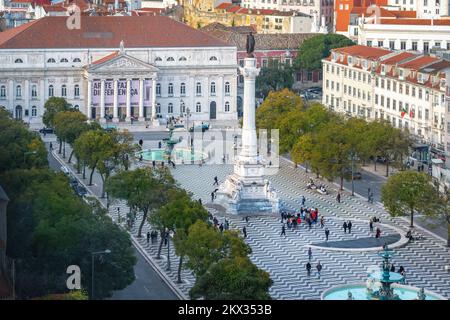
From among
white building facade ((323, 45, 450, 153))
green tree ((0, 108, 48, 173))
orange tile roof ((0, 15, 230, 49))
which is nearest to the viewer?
green tree ((0, 108, 48, 173))

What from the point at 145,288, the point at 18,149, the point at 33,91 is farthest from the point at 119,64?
the point at 145,288

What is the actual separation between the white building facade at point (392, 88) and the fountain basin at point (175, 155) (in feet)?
43.2

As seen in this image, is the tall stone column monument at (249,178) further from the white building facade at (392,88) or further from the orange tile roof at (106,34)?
the orange tile roof at (106,34)

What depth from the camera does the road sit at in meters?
45.2

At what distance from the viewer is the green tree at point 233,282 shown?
Result: 3828cm

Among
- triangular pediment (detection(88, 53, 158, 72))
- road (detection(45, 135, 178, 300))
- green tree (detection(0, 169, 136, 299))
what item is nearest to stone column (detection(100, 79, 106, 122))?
triangular pediment (detection(88, 53, 158, 72))

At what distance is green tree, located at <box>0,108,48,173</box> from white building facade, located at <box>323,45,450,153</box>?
89.7 feet

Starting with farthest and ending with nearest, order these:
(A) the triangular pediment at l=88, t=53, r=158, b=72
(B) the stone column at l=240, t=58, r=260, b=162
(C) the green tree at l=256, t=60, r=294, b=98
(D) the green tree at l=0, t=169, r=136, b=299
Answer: (C) the green tree at l=256, t=60, r=294, b=98
(A) the triangular pediment at l=88, t=53, r=158, b=72
(B) the stone column at l=240, t=58, r=260, b=162
(D) the green tree at l=0, t=169, r=136, b=299

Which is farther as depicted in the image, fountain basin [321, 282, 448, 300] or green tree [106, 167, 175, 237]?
green tree [106, 167, 175, 237]

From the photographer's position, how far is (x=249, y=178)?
216 feet

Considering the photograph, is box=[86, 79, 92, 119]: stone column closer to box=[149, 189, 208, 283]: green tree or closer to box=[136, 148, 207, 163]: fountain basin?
box=[136, 148, 207, 163]: fountain basin

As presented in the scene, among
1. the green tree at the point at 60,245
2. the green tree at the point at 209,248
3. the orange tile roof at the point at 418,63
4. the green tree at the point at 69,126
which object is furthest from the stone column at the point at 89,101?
the green tree at the point at 209,248

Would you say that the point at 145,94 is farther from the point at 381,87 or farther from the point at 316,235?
the point at 316,235
